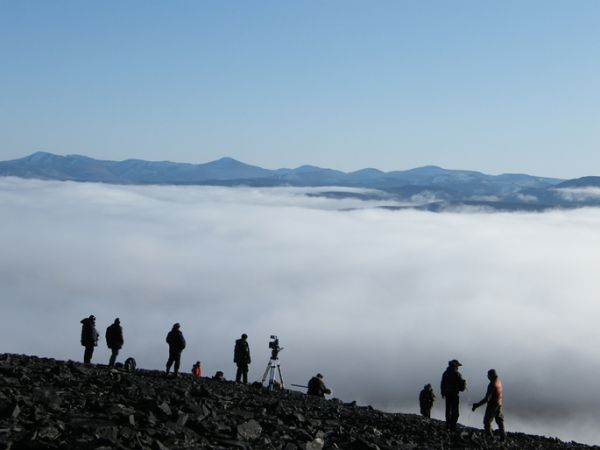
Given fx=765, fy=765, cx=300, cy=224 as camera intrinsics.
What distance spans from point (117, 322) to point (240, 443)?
42.2 feet

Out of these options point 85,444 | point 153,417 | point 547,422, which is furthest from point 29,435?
point 547,422

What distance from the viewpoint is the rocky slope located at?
11039 millimetres

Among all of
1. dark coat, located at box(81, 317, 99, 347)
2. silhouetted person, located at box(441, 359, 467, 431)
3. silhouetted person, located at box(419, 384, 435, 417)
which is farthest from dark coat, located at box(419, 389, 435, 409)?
dark coat, located at box(81, 317, 99, 347)

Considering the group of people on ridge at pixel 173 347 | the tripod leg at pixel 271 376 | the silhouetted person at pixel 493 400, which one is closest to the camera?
the silhouetted person at pixel 493 400

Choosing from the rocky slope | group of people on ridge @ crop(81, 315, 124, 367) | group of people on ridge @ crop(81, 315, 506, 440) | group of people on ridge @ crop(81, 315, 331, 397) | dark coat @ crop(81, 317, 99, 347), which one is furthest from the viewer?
dark coat @ crop(81, 317, 99, 347)

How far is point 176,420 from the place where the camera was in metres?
12.9

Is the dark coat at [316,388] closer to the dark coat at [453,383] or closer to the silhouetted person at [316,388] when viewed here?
the silhouetted person at [316,388]

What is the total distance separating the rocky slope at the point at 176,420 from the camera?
11.0 meters

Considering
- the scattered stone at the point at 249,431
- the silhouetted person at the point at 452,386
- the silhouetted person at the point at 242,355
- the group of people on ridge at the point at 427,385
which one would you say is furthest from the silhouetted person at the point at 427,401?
the scattered stone at the point at 249,431

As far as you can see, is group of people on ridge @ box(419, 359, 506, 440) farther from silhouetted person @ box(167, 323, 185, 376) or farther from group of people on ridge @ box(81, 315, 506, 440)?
silhouetted person @ box(167, 323, 185, 376)

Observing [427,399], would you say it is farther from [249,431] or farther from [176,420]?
[176,420]

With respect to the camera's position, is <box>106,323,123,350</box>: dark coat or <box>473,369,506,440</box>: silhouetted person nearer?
<box>473,369,506,440</box>: silhouetted person

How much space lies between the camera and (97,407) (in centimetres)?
1334

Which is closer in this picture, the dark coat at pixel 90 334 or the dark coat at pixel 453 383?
the dark coat at pixel 453 383
